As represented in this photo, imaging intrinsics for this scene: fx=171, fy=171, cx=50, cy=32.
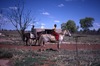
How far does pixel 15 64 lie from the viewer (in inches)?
430

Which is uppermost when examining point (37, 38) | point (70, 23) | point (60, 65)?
point (70, 23)

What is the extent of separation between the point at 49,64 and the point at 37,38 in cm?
1031

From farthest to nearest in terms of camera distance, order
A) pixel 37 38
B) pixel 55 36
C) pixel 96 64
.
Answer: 1. pixel 37 38
2. pixel 55 36
3. pixel 96 64

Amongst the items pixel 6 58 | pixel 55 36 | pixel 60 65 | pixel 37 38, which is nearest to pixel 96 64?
pixel 60 65

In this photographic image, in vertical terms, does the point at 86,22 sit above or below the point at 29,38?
above

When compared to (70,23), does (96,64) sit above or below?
below

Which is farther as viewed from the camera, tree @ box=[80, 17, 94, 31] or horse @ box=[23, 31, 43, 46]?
tree @ box=[80, 17, 94, 31]

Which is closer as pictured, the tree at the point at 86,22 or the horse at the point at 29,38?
the horse at the point at 29,38

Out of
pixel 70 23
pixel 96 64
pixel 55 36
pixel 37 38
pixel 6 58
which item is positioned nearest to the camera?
pixel 96 64

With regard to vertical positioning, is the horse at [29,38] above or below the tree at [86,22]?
below

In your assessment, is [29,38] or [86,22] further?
[86,22]

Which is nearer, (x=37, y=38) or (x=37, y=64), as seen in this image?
(x=37, y=64)

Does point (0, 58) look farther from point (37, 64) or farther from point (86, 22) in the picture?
point (86, 22)

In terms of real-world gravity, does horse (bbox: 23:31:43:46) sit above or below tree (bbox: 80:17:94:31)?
below
